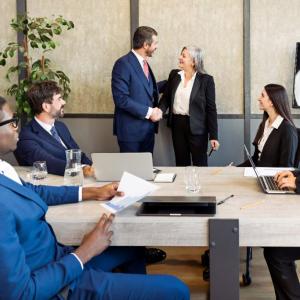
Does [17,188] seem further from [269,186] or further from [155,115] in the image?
[155,115]

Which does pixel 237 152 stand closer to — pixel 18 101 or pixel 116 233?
pixel 18 101

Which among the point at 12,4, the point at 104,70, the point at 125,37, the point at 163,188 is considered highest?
the point at 12,4

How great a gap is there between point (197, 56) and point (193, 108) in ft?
1.60

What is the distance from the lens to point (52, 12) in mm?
5020

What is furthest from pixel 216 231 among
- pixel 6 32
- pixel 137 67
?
pixel 6 32

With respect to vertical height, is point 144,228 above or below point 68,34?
below

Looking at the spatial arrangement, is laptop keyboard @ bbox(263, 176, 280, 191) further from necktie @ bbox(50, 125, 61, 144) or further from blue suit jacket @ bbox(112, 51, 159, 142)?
blue suit jacket @ bbox(112, 51, 159, 142)

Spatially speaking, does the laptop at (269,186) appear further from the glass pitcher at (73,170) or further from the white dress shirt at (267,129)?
the glass pitcher at (73,170)

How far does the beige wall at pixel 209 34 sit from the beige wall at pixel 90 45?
1.01ft

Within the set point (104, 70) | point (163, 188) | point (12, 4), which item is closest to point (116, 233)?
point (163, 188)

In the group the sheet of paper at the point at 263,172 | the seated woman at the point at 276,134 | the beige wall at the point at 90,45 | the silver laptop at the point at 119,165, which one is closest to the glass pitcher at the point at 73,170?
the silver laptop at the point at 119,165

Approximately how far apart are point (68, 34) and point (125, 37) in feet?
2.00

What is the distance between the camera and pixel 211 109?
4.47 m

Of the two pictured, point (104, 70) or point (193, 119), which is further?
point (104, 70)
